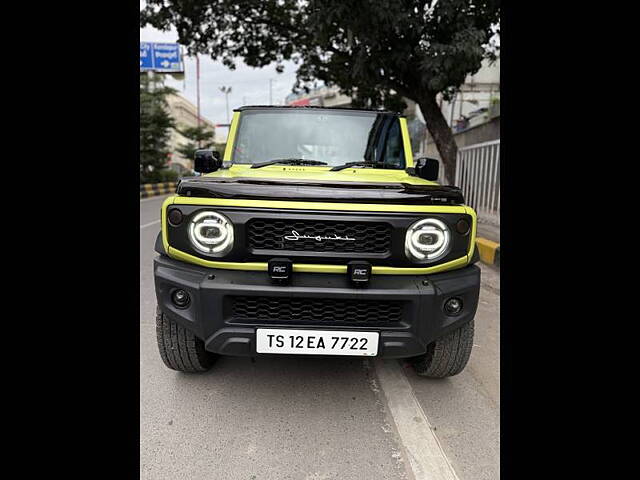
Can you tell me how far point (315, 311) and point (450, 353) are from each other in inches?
36.3

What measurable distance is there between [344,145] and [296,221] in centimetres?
142

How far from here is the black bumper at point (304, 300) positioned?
1934 mm

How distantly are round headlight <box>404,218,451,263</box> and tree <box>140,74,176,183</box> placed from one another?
2049 centimetres

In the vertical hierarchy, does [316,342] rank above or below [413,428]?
above

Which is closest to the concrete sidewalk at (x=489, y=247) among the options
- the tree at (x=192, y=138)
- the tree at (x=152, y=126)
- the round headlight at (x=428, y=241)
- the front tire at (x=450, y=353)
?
the front tire at (x=450, y=353)

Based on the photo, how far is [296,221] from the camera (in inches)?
78.0

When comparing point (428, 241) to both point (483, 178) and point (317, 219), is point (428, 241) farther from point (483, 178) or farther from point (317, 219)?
point (483, 178)

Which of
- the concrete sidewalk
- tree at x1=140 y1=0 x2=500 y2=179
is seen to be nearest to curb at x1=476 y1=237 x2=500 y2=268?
the concrete sidewalk

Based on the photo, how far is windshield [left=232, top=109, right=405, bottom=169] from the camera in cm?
316

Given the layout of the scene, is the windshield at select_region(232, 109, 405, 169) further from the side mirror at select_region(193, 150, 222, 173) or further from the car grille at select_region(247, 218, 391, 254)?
the car grille at select_region(247, 218, 391, 254)

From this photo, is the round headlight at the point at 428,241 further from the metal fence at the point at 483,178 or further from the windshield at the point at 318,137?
the metal fence at the point at 483,178

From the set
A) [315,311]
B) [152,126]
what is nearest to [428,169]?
[315,311]

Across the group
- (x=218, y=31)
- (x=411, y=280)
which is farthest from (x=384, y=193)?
(x=218, y=31)

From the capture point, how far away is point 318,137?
3.22m
